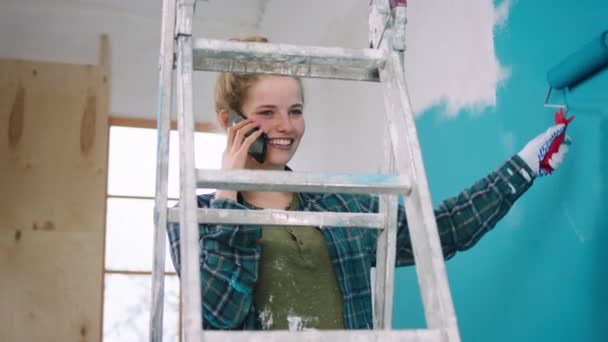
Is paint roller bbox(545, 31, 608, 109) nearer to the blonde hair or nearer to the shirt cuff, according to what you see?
the shirt cuff

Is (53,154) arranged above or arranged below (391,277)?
above

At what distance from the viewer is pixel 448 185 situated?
2066mm

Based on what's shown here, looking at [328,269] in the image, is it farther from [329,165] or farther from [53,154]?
[53,154]

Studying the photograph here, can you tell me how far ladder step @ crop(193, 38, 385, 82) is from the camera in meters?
1.31

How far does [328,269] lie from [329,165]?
1628 mm

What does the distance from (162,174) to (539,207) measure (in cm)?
78

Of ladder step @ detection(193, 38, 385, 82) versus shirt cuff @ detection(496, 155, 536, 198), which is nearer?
ladder step @ detection(193, 38, 385, 82)

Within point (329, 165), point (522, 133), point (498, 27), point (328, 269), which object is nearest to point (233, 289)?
point (328, 269)

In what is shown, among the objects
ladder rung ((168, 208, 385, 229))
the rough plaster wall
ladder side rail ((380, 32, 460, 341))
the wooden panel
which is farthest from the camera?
the wooden panel

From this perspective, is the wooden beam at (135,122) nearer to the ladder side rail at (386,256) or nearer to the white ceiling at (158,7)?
the white ceiling at (158,7)

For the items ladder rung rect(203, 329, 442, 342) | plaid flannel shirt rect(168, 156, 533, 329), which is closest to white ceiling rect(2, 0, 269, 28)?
plaid flannel shirt rect(168, 156, 533, 329)

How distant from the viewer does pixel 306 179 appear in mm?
1166

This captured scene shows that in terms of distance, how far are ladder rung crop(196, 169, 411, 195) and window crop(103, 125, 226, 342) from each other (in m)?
2.59

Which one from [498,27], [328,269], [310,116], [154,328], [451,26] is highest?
[310,116]
